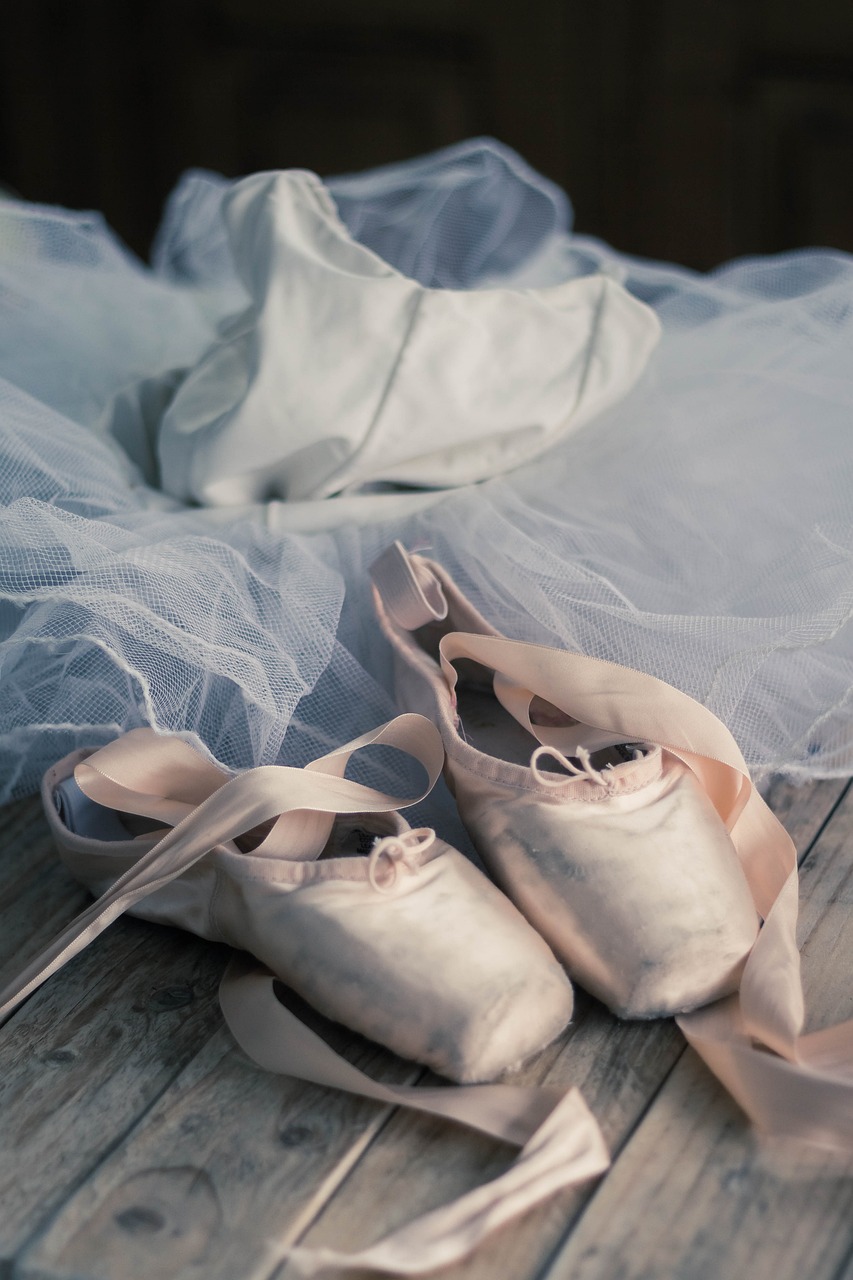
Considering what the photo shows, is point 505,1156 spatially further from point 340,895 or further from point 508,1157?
point 340,895

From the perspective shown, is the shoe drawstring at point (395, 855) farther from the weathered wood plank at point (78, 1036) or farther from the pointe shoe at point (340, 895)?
the weathered wood plank at point (78, 1036)

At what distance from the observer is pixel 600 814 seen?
64 centimetres

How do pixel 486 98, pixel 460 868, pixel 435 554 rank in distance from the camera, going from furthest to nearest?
pixel 486 98 → pixel 435 554 → pixel 460 868

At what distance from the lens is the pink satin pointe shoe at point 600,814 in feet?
1.96

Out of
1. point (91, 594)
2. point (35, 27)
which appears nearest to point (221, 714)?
point (91, 594)

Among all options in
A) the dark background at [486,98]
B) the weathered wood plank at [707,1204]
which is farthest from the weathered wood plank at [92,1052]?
the dark background at [486,98]

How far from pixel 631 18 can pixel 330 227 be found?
3.83 feet

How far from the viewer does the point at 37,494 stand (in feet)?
2.60

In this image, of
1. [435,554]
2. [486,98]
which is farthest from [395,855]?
[486,98]

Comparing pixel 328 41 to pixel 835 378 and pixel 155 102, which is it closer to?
pixel 155 102

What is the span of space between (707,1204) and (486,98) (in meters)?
1.81

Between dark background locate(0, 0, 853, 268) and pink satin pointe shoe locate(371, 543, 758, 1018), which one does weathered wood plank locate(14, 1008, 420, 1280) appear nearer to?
pink satin pointe shoe locate(371, 543, 758, 1018)

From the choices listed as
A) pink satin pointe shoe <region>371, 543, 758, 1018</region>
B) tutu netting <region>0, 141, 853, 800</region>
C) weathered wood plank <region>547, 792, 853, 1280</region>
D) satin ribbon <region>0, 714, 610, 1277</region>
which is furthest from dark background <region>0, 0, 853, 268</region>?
weathered wood plank <region>547, 792, 853, 1280</region>

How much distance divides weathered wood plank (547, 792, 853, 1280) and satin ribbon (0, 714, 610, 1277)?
2 cm
